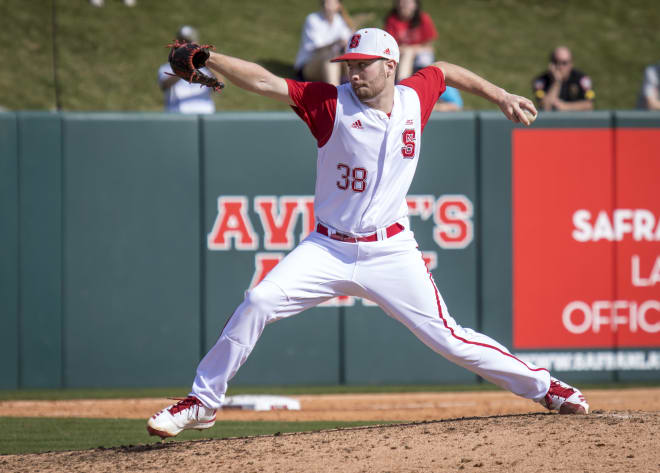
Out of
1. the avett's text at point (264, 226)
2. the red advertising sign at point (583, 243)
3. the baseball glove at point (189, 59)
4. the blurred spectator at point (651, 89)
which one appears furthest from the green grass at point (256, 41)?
the baseball glove at point (189, 59)

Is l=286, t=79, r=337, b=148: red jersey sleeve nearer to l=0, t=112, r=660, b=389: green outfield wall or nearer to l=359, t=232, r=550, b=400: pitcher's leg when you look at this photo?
l=359, t=232, r=550, b=400: pitcher's leg

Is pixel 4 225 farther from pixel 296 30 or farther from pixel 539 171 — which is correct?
pixel 296 30

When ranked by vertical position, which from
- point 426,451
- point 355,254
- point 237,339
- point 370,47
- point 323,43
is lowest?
point 426,451

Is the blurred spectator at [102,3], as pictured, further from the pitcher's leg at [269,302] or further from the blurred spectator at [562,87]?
the pitcher's leg at [269,302]

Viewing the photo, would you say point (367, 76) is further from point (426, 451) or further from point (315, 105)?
point (426, 451)

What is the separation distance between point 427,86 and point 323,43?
6237mm

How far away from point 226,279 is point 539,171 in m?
3.13

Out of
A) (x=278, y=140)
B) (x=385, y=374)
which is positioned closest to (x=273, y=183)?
(x=278, y=140)

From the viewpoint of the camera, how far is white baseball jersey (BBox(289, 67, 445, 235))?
502 cm

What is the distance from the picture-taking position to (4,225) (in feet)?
28.5

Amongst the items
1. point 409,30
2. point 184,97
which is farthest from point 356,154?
point 409,30

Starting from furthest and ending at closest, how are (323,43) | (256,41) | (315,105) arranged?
(256,41) < (323,43) < (315,105)

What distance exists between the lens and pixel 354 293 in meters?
5.25

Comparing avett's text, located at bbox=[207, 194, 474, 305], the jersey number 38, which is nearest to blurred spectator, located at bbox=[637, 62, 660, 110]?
avett's text, located at bbox=[207, 194, 474, 305]
